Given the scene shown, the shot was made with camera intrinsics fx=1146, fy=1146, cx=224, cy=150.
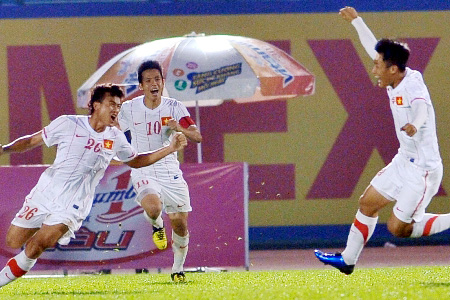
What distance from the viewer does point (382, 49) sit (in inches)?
377

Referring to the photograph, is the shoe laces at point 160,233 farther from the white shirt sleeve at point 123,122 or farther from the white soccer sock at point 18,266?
the white soccer sock at point 18,266

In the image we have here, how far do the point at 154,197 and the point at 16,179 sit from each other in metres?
2.84

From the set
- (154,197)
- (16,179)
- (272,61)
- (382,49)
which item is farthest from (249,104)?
(382,49)

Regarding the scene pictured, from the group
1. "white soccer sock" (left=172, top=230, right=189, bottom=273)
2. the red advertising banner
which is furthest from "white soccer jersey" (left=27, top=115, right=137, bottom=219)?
the red advertising banner

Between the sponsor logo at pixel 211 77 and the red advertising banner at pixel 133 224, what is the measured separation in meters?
0.98

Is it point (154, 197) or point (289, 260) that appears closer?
point (154, 197)

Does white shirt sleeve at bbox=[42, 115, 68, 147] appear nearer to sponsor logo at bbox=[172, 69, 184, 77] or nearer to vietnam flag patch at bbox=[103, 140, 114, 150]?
vietnam flag patch at bbox=[103, 140, 114, 150]

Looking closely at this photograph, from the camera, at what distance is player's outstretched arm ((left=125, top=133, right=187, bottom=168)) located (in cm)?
962

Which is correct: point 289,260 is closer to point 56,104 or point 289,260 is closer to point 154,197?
point 56,104

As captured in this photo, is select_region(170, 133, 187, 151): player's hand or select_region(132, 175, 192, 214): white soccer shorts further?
select_region(132, 175, 192, 214): white soccer shorts

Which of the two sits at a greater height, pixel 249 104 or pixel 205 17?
pixel 205 17

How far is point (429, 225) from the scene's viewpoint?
9.73m

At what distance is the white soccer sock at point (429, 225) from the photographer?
972 cm

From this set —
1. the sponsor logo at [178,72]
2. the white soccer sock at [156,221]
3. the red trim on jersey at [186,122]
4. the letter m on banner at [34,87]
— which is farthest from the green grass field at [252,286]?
the letter m on banner at [34,87]
